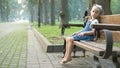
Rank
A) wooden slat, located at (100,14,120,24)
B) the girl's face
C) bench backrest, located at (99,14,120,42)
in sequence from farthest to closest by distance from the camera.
→ the girl's face < wooden slat, located at (100,14,120,24) < bench backrest, located at (99,14,120,42)

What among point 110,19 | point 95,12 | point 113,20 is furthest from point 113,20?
point 95,12

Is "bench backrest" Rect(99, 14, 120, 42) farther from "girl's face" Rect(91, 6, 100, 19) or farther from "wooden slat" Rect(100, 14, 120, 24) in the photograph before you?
"girl's face" Rect(91, 6, 100, 19)

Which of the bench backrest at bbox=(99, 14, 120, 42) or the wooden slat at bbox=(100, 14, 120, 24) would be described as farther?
the wooden slat at bbox=(100, 14, 120, 24)

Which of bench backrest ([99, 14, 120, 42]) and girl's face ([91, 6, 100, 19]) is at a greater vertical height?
girl's face ([91, 6, 100, 19])

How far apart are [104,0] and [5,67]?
18.4ft

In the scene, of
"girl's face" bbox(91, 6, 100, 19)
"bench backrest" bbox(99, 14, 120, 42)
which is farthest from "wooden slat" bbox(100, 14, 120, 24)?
"girl's face" bbox(91, 6, 100, 19)

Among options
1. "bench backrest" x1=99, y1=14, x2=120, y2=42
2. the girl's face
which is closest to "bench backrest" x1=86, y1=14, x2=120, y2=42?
"bench backrest" x1=99, y1=14, x2=120, y2=42

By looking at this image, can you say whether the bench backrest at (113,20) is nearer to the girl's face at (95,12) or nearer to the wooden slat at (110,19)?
the wooden slat at (110,19)

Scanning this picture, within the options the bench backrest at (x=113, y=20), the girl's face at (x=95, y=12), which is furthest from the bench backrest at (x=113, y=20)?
the girl's face at (x=95, y=12)

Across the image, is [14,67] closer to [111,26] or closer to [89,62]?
[89,62]

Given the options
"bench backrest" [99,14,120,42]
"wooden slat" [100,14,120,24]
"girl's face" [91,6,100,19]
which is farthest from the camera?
"girl's face" [91,6,100,19]

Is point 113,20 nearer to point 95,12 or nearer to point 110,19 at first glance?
point 110,19

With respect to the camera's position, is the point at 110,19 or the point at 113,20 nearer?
the point at 113,20

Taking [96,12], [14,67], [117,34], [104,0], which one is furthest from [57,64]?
[104,0]
